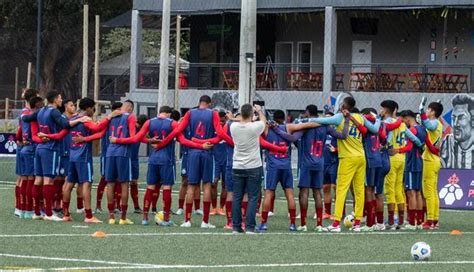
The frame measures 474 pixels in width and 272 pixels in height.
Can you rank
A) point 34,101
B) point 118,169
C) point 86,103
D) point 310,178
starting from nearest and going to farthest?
point 310,178
point 118,169
point 34,101
point 86,103

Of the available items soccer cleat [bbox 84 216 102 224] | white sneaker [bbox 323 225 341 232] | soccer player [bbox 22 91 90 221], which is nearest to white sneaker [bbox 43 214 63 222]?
soccer player [bbox 22 91 90 221]

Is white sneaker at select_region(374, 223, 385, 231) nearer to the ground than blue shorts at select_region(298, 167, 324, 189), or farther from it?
nearer to the ground

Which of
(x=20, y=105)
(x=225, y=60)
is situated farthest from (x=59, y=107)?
(x=20, y=105)

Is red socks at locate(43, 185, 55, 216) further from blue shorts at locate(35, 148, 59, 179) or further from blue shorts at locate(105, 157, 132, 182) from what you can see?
blue shorts at locate(105, 157, 132, 182)

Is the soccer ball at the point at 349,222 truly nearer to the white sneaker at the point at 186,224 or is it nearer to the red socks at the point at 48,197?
the white sneaker at the point at 186,224

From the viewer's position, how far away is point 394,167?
72.1 feet

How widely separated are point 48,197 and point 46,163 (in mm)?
A: 555

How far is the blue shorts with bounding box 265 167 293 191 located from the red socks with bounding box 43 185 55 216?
11.7ft

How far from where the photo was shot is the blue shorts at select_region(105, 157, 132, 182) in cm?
2127

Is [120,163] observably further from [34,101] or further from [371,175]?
[371,175]

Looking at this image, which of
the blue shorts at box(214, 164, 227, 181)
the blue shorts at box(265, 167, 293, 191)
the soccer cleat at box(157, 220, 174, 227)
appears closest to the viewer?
the blue shorts at box(265, 167, 293, 191)

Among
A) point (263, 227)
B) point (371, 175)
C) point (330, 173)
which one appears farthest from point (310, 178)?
point (330, 173)

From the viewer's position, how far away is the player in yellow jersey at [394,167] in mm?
21859

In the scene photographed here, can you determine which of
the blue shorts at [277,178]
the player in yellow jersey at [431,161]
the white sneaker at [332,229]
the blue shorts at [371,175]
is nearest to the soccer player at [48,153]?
the blue shorts at [277,178]
